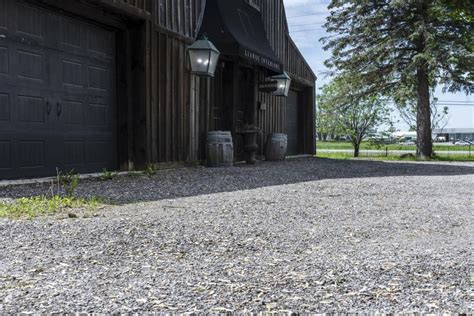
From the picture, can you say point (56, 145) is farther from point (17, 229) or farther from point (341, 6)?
point (341, 6)

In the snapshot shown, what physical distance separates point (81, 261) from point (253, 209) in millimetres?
2125

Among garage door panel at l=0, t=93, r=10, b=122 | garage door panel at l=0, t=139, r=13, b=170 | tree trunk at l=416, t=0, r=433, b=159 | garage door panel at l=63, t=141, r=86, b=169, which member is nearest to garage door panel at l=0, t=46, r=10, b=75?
garage door panel at l=0, t=93, r=10, b=122

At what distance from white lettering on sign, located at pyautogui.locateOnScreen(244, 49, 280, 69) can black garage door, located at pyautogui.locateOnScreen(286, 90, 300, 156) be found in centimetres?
454

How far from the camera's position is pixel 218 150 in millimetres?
10047

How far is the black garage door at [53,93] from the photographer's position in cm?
646

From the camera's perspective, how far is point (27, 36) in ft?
22.0

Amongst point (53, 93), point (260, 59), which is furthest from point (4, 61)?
point (260, 59)

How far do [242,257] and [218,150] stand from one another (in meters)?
7.23

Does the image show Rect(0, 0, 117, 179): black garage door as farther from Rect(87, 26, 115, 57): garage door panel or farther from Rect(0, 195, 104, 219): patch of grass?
Rect(0, 195, 104, 219): patch of grass

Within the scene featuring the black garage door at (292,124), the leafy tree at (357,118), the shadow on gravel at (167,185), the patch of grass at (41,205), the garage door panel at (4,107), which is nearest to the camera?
the patch of grass at (41,205)

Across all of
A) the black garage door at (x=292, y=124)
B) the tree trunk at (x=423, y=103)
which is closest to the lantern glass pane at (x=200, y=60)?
the black garage door at (x=292, y=124)

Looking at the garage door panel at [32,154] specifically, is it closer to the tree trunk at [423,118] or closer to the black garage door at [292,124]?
the black garage door at [292,124]

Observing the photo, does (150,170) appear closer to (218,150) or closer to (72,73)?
(72,73)

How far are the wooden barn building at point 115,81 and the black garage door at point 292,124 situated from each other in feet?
13.9
